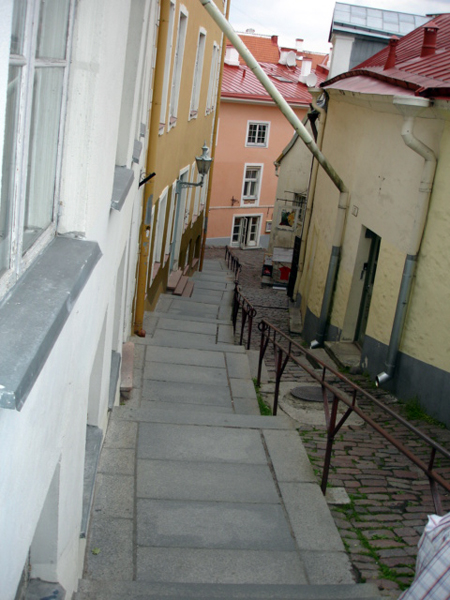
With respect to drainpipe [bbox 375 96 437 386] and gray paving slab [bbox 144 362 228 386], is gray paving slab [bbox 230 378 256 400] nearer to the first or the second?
gray paving slab [bbox 144 362 228 386]

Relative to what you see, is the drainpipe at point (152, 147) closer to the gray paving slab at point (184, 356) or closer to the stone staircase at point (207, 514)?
the gray paving slab at point (184, 356)

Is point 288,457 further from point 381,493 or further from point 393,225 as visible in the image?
point 393,225

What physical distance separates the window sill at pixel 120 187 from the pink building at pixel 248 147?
28651 mm

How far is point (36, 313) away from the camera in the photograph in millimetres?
1916

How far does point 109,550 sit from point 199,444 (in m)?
1.94

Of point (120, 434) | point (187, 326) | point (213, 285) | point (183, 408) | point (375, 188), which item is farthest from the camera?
point (213, 285)

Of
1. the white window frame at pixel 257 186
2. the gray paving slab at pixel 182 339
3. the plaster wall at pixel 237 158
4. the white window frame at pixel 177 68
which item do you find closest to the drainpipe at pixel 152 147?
the gray paving slab at pixel 182 339

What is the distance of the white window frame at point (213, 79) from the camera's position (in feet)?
63.4

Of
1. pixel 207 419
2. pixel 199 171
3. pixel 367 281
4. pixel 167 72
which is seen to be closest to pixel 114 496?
pixel 207 419

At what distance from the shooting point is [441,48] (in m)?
11.8

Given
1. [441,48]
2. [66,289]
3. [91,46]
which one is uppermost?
[441,48]

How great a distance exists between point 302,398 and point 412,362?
61.2 inches

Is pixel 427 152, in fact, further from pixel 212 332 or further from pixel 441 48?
pixel 212 332

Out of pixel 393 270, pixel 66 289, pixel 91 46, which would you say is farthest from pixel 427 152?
pixel 66 289
